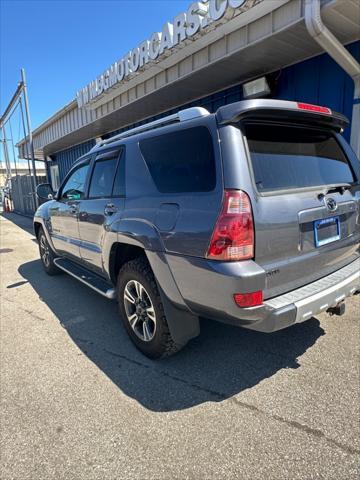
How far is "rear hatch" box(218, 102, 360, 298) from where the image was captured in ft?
A: 6.78

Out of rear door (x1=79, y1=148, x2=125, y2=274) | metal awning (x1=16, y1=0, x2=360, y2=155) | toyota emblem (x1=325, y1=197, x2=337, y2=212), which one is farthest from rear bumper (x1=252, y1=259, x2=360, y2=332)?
metal awning (x1=16, y1=0, x2=360, y2=155)

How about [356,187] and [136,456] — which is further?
[356,187]

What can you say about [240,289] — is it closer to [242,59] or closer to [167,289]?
[167,289]

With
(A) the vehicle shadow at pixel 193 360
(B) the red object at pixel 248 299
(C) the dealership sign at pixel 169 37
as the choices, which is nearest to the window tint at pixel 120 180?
(A) the vehicle shadow at pixel 193 360

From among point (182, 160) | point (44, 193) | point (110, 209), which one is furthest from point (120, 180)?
point (44, 193)

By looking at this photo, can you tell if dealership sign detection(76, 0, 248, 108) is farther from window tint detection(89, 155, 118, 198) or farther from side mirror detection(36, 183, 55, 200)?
side mirror detection(36, 183, 55, 200)

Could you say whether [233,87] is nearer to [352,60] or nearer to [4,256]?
[352,60]

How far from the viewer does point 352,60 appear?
4.29 meters

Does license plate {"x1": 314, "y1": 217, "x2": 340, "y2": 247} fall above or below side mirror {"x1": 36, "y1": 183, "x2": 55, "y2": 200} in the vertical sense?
below

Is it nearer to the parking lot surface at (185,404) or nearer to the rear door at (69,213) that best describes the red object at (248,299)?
the parking lot surface at (185,404)

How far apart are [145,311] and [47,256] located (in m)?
3.52

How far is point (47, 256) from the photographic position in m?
5.61

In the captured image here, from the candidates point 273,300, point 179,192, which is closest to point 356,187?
point 273,300

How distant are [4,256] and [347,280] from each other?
760 centimetres
